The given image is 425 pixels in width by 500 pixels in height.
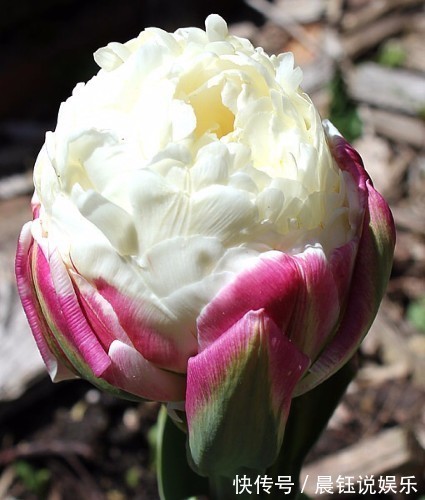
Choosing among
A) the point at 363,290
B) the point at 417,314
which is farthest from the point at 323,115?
the point at 363,290

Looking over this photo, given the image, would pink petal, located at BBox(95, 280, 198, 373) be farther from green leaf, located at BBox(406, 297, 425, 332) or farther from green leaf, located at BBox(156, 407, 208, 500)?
green leaf, located at BBox(406, 297, 425, 332)

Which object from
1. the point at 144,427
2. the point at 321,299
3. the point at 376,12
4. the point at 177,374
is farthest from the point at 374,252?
the point at 376,12

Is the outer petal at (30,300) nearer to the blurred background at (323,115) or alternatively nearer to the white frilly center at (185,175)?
the white frilly center at (185,175)

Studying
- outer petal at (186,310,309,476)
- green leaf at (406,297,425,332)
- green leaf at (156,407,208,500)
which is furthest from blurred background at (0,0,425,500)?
outer petal at (186,310,309,476)

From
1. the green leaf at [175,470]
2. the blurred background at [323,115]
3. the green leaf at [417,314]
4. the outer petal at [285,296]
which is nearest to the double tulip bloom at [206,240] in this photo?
the outer petal at [285,296]

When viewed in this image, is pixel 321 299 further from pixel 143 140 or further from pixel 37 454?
pixel 37 454

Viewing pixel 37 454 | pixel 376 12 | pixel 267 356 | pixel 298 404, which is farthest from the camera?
pixel 376 12
